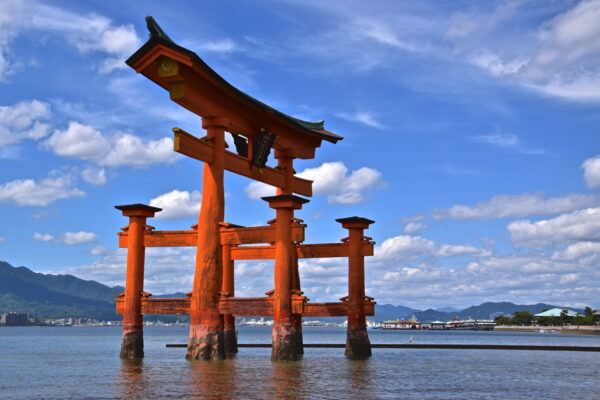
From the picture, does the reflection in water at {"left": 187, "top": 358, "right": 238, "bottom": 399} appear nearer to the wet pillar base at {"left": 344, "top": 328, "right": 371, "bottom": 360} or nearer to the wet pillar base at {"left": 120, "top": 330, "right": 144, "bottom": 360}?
the wet pillar base at {"left": 120, "top": 330, "right": 144, "bottom": 360}

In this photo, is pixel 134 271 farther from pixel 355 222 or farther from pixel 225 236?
pixel 355 222

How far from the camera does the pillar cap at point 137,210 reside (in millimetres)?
28250

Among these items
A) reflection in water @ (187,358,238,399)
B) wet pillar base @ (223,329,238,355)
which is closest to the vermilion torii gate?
reflection in water @ (187,358,238,399)

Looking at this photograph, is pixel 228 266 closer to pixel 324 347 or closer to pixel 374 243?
pixel 374 243

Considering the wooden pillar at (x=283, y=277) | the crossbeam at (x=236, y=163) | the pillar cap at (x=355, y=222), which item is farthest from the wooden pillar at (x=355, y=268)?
the crossbeam at (x=236, y=163)

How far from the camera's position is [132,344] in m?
28.8

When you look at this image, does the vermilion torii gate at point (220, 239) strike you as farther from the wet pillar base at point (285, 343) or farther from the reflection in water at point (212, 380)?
the reflection in water at point (212, 380)

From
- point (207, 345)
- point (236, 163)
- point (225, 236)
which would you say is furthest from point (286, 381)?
point (236, 163)

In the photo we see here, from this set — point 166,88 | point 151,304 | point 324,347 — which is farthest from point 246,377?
point 324,347

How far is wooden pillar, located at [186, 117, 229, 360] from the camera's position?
2638cm

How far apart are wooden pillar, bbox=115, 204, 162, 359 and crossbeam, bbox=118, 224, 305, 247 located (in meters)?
0.40

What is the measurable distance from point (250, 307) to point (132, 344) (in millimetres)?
5712

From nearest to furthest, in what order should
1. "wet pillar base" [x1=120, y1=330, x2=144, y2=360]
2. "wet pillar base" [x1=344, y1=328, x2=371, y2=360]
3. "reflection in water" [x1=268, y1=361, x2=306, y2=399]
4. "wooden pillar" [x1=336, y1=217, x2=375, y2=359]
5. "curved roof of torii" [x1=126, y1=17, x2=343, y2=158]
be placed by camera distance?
"reflection in water" [x1=268, y1=361, x2=306, y2=399] → "curved roof of torii" [x1=126, y1=17, x2=343, y2=158] → "wet pillar base" [x1=120, y1=330, x2=144, y2=360] → "wooden pillar" [x1=336, y1=217, x2=375, y2=359] → "wet pillar base" [x1=344, y1=328, x2=371, y2=360]

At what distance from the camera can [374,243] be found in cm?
2947
